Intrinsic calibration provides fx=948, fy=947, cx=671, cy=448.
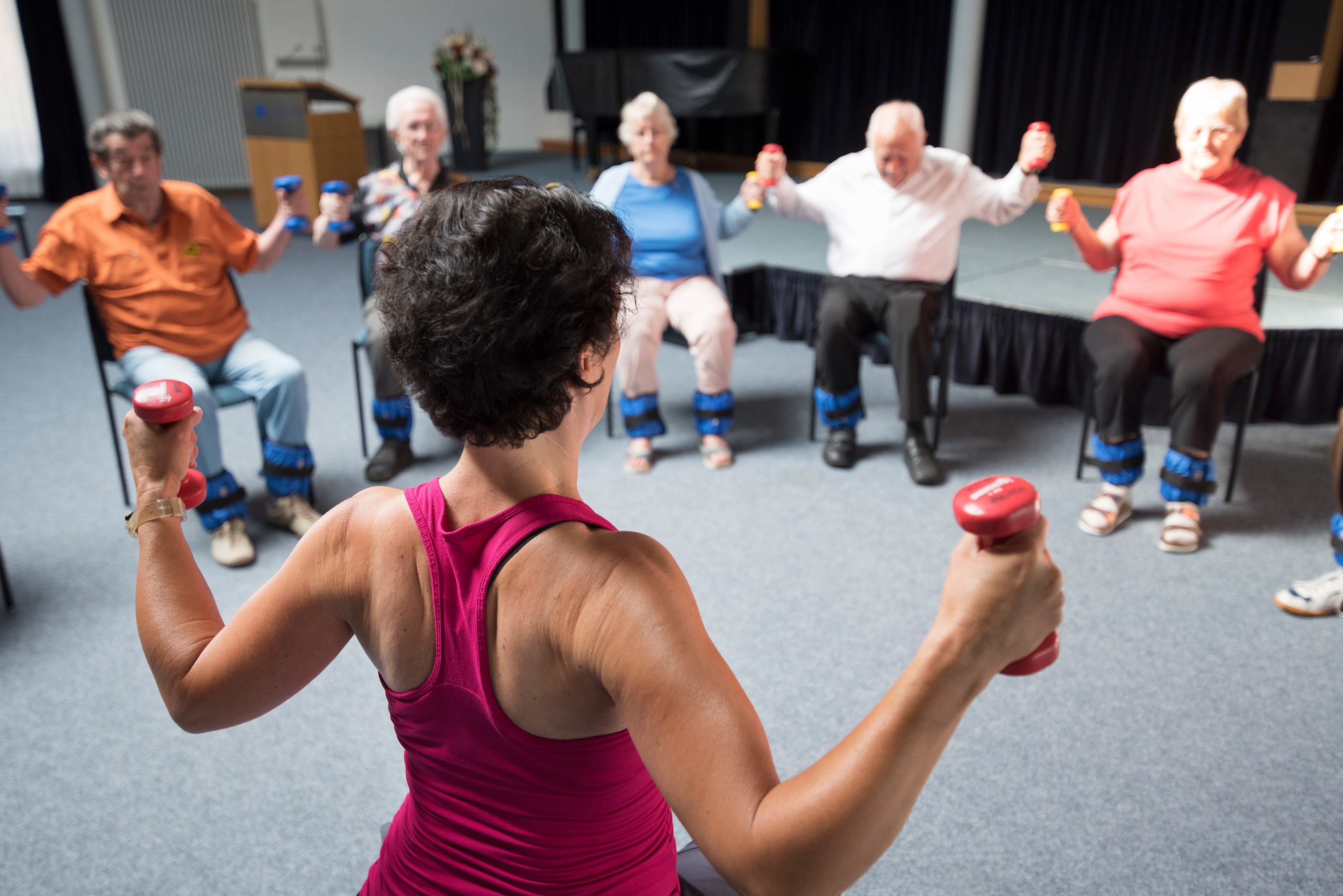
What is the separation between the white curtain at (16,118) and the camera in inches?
298

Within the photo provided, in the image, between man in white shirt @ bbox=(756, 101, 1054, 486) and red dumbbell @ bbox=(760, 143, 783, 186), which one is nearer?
man in white shirt @ bbox=(756, 101, 1054, 486)

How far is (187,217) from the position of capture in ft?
8.89

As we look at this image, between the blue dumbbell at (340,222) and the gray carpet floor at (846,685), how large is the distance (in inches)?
29.2

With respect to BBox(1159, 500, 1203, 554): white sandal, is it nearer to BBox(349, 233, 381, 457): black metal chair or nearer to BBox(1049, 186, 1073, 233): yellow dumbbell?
BBox(1049, 186, 1073, 233): yellow dumbbell

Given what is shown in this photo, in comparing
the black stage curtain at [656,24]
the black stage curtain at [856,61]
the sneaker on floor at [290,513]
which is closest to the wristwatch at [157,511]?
the sneaker on floor at [290,513]

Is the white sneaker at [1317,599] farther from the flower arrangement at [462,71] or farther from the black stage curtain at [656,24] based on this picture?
the flower arrangement at [462,71]

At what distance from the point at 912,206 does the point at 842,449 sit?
0.83 meters

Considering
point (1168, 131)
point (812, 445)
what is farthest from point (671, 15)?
point (812, 445)

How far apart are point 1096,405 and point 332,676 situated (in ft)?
6.99

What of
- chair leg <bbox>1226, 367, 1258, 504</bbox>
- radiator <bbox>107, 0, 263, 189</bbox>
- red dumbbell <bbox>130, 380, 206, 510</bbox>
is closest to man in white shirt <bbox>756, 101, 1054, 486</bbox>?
chair leg <bbox>1226, 367, 1258, 504</bbox>

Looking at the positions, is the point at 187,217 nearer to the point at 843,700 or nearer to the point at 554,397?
the point at 843,700

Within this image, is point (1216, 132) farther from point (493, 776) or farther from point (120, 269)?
point (120, 269)

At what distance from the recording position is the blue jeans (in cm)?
255

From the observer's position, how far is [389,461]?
3.07m
